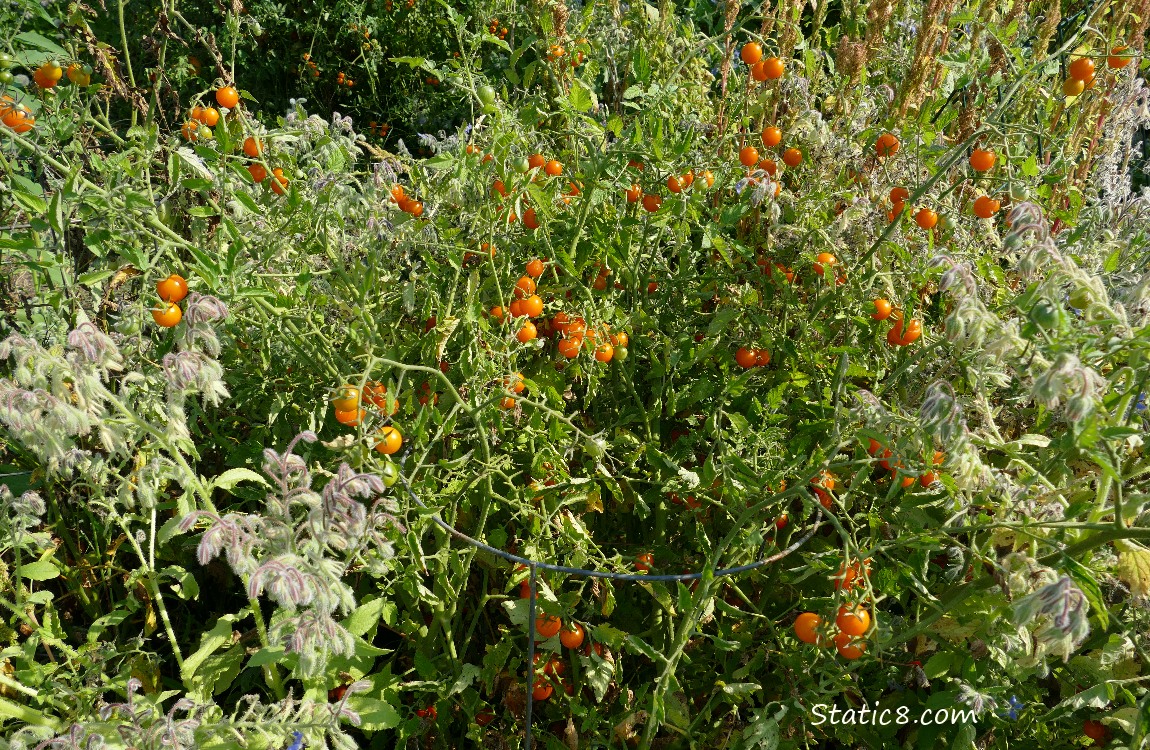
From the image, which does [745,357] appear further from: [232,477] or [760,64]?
[232,477]

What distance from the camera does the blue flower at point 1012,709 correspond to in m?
1.50

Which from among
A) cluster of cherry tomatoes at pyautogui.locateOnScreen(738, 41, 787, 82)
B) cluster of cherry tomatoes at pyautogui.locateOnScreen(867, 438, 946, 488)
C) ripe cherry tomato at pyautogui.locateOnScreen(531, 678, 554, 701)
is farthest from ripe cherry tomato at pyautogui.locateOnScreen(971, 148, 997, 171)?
ripe cherry tomato at pyautogui.locateOnScreen(531, 678, 554, 701)

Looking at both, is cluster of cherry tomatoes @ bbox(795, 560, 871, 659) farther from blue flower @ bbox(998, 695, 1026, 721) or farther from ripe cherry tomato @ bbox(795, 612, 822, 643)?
blue flower @ bbox(998, 695, 1026, 721)

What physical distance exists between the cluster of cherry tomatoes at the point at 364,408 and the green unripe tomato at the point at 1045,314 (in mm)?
771

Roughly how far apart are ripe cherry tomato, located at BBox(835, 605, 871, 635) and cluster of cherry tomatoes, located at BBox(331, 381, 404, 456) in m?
0.66

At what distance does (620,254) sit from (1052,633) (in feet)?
3.22

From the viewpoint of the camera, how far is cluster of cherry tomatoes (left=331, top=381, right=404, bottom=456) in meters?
1.18

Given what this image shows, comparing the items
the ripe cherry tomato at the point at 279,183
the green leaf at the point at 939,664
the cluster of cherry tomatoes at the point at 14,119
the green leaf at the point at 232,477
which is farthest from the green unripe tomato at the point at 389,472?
the green leaf at the point at 939,664

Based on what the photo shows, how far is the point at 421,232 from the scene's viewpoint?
5.54 feet

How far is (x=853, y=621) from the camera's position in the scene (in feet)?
4.14

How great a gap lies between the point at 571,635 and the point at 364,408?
20.0 inches

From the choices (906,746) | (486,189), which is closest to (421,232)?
(486,189)

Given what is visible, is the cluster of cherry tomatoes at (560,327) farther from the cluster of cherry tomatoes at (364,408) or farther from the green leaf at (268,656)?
the green leaf at (268,656)

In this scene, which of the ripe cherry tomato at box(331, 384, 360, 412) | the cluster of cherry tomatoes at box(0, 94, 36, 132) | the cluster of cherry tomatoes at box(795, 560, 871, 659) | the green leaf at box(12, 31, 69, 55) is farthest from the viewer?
the green leaf at box(12, 31, 69, 55)
